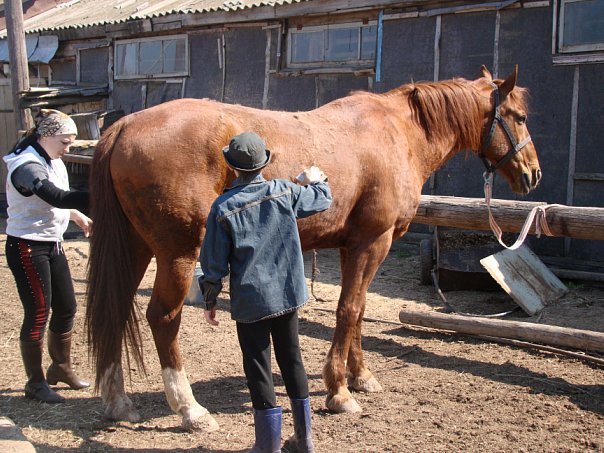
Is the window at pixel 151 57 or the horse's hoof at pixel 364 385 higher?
the window at pixel 151 57

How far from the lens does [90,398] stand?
15.0 ft

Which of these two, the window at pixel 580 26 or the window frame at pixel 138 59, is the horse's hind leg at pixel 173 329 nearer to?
the window at pixel 580 26

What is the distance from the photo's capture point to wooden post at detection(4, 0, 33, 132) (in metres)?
10.5

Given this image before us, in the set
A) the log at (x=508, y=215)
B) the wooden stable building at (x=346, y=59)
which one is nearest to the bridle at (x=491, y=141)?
the log at (x=508, y=215)

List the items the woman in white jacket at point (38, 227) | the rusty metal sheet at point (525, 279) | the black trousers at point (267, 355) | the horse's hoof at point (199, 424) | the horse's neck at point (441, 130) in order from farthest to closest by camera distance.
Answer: the rusty metal sheet at point (525, 279)
the horse's neck at point (441, 130)
the woman in white jacket at point (38, 227)
the horse's hoof at point (199, 424)
the black trousers at point (267, 355)

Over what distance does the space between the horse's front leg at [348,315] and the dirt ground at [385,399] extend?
0.39 feet

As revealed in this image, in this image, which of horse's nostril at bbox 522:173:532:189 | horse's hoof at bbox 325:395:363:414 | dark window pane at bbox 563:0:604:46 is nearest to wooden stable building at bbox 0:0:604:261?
dark window pane at bbox 563:0:604:46

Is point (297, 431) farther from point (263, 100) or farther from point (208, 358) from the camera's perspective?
point (263, 100)

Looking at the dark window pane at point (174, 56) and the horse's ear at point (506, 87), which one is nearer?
the horse's ear at point (506, 87)

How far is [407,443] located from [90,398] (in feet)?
7.15

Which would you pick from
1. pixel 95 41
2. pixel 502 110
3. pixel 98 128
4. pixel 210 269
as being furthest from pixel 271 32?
pixel 210 269

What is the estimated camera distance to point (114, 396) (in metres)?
4.12

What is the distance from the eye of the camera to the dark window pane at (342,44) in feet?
33.4

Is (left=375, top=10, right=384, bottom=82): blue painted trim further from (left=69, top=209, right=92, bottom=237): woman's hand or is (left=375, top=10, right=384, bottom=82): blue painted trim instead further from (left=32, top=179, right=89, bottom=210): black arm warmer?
(left=32, top=179, right=89, bottom=210): black arm warmer
